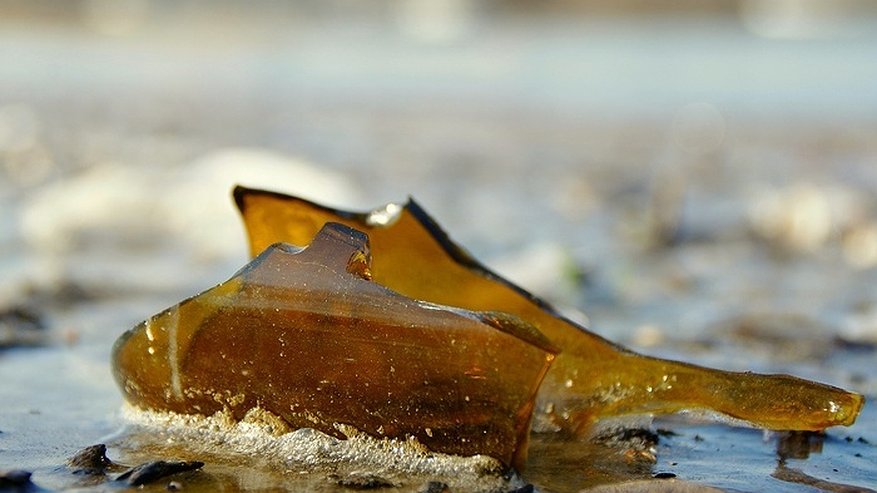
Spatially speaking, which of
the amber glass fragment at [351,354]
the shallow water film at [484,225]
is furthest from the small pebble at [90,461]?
the amber glass fragment at [351,354]

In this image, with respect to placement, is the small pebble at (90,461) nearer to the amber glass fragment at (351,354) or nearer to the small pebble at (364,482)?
the amber glass fragment at (351,354)

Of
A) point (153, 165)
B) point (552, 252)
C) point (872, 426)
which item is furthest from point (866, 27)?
point (872, 426)

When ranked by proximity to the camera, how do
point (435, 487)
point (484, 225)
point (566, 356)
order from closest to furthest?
point (435, 487)
point (566, 356)
point (484, 225)

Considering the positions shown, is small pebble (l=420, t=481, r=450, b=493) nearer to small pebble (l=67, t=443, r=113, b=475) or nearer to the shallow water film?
the shallow water film

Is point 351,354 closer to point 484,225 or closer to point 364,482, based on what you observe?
point 364,482

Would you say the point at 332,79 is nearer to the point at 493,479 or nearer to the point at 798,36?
the point at 798,36

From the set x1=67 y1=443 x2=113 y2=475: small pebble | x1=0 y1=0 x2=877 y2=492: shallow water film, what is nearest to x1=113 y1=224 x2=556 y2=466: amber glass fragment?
x1=0 y1=0 x2=877 y2=492: shallow water film

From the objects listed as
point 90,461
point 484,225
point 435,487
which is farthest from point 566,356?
point 484,225
